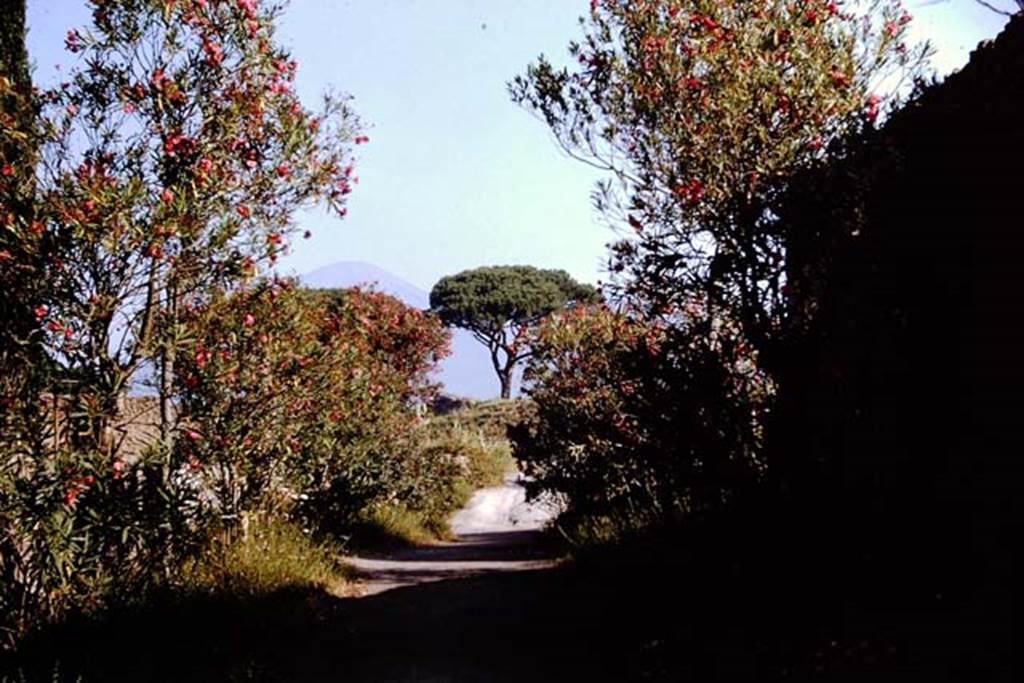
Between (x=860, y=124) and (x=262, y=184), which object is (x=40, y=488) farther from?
(x=860, y=124)

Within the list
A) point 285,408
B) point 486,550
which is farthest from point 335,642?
point 486,550

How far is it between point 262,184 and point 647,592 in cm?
552

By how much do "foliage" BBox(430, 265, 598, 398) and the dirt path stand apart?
2949cm

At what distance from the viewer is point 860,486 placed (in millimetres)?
5902

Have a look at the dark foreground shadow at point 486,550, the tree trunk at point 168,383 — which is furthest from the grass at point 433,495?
the tree trunk at point 168,383

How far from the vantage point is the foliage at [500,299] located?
5262 cm

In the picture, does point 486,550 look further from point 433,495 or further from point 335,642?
point 335,642

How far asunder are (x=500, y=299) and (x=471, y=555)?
125ft

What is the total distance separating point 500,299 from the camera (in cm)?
5253

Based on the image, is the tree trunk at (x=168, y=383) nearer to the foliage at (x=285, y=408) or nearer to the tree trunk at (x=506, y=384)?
the foliage at (x=285, y=408)

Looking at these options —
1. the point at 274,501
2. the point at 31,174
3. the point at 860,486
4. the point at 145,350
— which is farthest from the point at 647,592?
the point at 31,174

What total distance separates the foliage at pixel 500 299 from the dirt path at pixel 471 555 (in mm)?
29486

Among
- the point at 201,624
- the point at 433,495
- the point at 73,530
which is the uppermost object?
the point at 433,495

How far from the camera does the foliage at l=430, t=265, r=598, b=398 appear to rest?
52.6 meters
